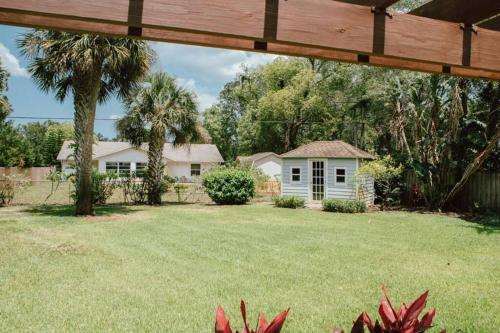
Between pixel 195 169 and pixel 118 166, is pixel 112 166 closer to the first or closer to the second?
pixel 118 166

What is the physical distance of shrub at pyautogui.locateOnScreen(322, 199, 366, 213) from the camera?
55.8 ft

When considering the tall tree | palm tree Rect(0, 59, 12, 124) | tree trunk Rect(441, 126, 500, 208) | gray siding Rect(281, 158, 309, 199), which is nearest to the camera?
tree trunk Rect(441, 126, 500, 208)

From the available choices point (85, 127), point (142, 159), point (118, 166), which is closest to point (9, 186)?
point (85, 127)

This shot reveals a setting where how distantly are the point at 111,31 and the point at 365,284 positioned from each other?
498cm

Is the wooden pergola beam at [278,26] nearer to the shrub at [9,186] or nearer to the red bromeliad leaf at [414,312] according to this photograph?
the red bromeliad leaf at [414,312]

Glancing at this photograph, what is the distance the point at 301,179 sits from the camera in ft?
68.6

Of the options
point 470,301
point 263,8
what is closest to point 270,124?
point 470,301

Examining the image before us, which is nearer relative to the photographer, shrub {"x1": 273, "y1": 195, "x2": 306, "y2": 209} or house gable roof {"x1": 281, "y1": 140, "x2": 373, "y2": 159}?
shrub {"x1": 273, "y1": 195, "x2": 306, "y2": 209}

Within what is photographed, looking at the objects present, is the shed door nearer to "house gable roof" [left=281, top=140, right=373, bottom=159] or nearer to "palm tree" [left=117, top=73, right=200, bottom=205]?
"house gable roof" [left=281, top=140, right=373, bottom=159]

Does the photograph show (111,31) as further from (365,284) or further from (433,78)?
(433,78)

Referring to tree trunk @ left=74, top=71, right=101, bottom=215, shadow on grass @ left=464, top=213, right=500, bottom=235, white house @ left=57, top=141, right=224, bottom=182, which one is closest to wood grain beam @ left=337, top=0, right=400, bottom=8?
Result: shadow on grass @ left=464, top=213, right=500, bottom=235

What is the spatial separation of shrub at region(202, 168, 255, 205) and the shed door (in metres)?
3.37

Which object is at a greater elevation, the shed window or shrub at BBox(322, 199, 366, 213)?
the shed window

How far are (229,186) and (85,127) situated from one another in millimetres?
8292
